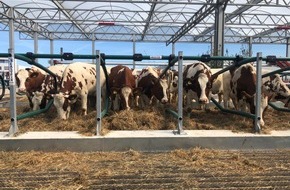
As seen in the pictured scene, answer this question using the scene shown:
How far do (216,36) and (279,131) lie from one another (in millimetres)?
10142

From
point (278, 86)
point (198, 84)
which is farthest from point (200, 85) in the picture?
point (278, 86)

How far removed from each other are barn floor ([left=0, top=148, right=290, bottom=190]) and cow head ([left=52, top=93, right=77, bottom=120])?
2.04 m

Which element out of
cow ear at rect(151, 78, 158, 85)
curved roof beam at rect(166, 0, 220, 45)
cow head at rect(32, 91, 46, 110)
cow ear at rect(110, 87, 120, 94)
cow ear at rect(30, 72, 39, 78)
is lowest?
cow head at rect(32, 91, 46, 110)

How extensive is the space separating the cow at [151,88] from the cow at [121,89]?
38cm

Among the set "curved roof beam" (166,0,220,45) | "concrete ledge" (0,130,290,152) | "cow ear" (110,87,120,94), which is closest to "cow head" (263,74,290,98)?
"concrete ledge" (0,130,290,152)

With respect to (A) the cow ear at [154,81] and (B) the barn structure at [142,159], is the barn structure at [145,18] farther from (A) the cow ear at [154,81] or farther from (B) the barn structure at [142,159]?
(B) the barn structure at [142,159]

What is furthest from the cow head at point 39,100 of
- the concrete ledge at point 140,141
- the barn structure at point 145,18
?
the barn structure at point 145,18

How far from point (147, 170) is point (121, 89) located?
135 inches

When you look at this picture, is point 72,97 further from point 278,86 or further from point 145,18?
point 145,18

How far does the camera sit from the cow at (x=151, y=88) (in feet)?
27.0

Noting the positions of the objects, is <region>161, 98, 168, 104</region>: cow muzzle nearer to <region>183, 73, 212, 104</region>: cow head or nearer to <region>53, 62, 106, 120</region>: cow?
<region>183, 73, 212, 104</region>: cow head

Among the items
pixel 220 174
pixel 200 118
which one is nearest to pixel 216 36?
pixel 200 118

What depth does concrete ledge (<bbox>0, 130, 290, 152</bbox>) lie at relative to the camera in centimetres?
514

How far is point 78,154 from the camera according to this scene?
16.5 feet
